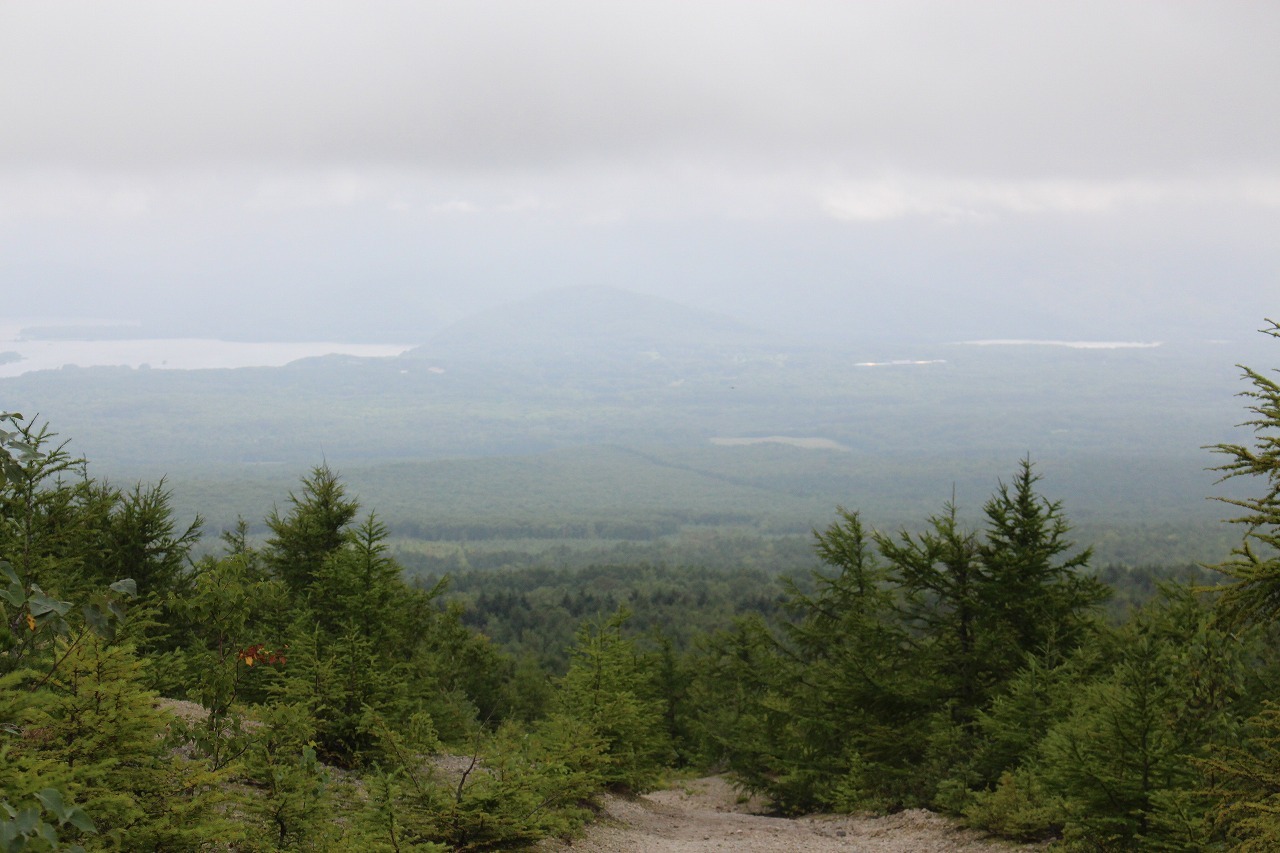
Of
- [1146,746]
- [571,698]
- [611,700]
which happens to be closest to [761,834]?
[611,700]

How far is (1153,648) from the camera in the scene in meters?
11.9

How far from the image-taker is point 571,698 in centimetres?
1405

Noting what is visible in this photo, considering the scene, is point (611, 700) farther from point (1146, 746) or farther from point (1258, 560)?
point (1258, 560)

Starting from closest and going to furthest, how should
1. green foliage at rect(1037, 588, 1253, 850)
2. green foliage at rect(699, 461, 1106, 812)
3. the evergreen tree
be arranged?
green foliage at rect(1037, 588, 1253, 850) < green foliage at rect(699, 461, 1106, 812) < the evergreen tree

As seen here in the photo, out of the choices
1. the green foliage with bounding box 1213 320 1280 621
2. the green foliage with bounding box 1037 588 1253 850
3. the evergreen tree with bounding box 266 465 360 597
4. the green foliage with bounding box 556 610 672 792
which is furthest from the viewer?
the evergreen tree with bounding box 266 465 360 597

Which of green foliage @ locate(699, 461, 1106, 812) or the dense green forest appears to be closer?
the dense green forest

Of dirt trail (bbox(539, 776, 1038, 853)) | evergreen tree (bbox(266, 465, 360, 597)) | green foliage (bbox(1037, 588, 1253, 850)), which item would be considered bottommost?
dirt trail (bbox(539, 776, 1038, 853))

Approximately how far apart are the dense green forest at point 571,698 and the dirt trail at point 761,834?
0.36 metres

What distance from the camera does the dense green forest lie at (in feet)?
18.2

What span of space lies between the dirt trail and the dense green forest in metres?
0.36

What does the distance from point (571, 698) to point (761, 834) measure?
3.61m

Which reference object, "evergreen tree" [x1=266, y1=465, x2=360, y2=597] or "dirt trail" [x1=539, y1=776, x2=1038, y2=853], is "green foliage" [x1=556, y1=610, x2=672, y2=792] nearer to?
"dirt trail" [x1=539, y1=776, x2=1038, y2=853]

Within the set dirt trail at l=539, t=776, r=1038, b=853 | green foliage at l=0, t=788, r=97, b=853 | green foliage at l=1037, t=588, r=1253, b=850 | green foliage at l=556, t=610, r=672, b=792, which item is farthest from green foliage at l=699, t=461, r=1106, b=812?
green foliage at l=0, t=788, r=97, b=853

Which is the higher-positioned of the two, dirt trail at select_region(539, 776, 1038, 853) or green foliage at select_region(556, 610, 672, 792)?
green foliage at select_region(556, 610, 672, 792)
